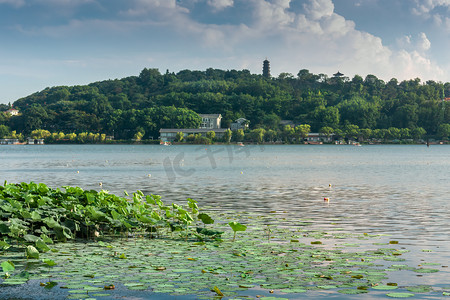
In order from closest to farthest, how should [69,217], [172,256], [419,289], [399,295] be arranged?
[399,295], [419,289], [172,256], [69,217]

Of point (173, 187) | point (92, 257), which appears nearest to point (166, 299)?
point (92, 257)

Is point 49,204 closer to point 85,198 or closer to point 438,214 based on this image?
point 85,198

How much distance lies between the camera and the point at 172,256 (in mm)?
12750

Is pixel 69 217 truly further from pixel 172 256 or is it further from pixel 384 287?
pixel 384 287

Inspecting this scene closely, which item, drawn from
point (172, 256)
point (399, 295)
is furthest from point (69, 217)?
point (399, 295)

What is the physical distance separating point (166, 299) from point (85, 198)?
8.31 metres

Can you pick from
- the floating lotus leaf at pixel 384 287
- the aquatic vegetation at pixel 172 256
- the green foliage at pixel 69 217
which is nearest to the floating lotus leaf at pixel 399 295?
the aquatic vegetation at pixel 172 256

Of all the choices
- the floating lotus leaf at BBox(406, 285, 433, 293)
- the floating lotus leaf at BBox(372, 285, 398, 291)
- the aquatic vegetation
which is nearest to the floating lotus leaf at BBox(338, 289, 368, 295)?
the aquatic vegetation

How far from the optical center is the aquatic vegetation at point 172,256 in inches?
396

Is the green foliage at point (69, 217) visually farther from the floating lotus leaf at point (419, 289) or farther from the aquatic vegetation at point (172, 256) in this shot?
the floating lotus leaf at point (419, 289)

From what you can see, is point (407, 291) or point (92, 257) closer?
point (407, 291)

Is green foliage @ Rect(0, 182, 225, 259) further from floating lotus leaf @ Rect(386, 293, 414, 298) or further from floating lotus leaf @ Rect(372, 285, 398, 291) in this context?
floating lotus leaf @ Rect(386, 293, 414, 298)

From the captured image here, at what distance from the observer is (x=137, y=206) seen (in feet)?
54.3

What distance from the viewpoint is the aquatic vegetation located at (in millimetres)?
10055
